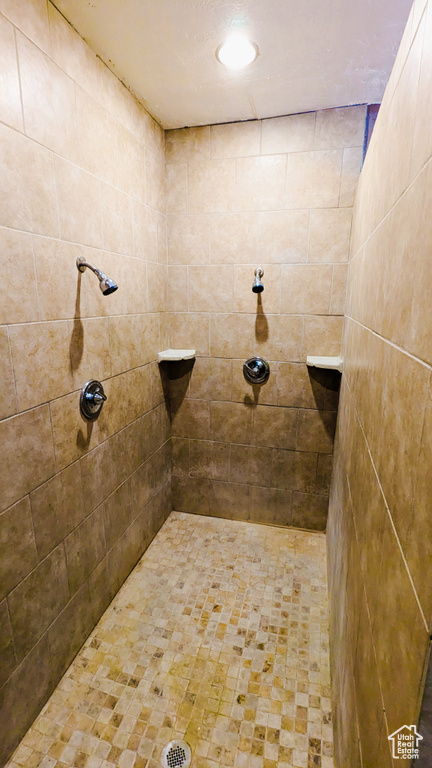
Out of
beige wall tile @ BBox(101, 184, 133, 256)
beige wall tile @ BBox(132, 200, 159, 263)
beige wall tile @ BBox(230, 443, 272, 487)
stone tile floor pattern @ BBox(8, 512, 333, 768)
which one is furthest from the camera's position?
beige wall tile @ BBox(230, 443, 272, 487)

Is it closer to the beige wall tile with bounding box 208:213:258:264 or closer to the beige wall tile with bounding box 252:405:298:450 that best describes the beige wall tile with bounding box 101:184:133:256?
the beige wall tile with bounding box 208:213:258:264

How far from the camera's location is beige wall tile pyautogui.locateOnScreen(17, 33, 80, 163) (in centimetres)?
100

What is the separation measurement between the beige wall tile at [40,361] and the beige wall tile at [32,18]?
0.81 m

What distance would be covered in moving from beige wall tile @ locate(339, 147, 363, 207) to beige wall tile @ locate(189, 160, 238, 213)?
1.78 ft

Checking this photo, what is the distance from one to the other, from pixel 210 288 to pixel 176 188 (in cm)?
57

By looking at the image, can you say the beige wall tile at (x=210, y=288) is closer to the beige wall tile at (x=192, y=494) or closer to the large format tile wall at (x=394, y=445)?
the large format tile wall at (x=394, y=445)

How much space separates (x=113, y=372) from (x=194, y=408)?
732 millimetres

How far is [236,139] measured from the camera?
5.89 ft

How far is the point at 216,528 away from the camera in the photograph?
2.21 m

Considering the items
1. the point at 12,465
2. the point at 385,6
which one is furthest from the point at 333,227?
the point at 12,465

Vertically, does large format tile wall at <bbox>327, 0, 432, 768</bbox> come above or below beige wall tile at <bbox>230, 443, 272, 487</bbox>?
above

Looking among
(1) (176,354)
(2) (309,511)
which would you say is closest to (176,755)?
(2) (309,511)

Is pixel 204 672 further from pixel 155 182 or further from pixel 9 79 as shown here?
pixel 155 182

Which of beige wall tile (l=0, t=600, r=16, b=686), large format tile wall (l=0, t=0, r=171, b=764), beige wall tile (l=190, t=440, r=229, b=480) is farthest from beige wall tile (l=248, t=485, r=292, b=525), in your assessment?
beige wall tile (l=0, t=600, r=16, b=686)
